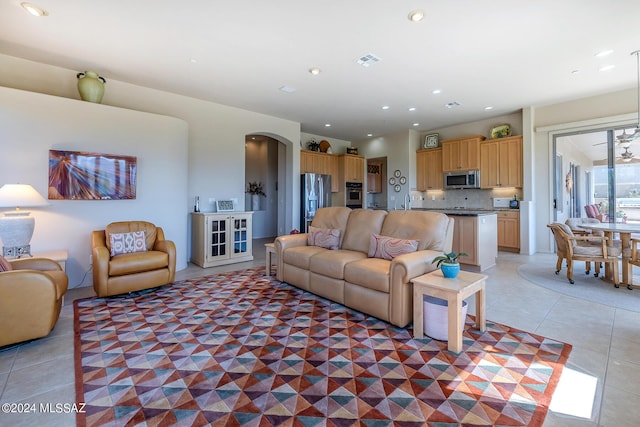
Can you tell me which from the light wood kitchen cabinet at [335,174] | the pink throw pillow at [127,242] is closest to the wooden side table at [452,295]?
the pink throw pillow at [127,242]

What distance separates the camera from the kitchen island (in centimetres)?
457

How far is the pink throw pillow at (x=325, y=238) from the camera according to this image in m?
3.73

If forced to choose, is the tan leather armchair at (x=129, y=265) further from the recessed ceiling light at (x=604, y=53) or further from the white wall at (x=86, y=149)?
the recessed ceiling light at (x=604, y=53)

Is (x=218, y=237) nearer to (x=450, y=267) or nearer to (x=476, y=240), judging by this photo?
(x=450, y=267)

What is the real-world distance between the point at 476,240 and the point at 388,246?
2.25m

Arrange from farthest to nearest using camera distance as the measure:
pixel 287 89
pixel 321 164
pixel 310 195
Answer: pixel 321 164 < pixel 310 195 < pixel 287 89

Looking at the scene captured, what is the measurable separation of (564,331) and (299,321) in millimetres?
2348

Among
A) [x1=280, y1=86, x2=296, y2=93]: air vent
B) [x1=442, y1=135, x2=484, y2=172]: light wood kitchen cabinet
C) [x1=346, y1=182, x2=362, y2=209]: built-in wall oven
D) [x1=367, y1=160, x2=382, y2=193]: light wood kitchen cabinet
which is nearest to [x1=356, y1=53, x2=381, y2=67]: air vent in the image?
[x1=280, y1=86, x2=296, y2=93]: air vent

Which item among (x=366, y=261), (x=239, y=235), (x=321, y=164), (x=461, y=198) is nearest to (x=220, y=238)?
(x=239, y=235)

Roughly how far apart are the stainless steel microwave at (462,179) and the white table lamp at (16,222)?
762cm

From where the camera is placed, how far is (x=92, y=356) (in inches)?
83.4

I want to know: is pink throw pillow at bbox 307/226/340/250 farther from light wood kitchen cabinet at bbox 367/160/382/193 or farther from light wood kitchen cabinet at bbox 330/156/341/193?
light wood kitchen cabinet at bbox 367/160/382/193

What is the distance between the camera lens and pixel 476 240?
4.54 metres

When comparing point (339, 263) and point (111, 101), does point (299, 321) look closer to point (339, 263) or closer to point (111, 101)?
point (339, 263)
